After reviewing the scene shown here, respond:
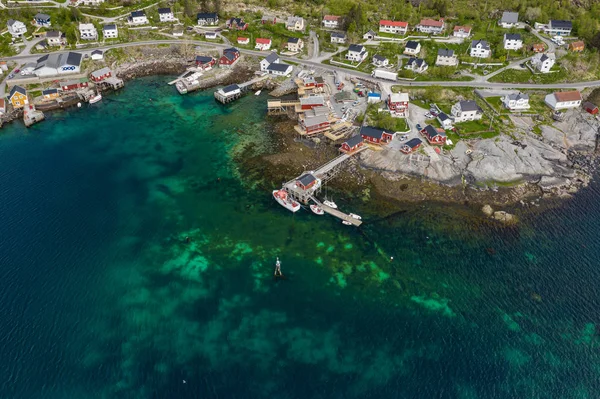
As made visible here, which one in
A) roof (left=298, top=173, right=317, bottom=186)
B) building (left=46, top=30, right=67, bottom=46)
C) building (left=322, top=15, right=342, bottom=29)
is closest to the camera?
roof (left=298, top=173, right=317, bottom=186)

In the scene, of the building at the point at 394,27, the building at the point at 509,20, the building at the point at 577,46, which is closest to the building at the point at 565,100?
the building at the point at 577,46

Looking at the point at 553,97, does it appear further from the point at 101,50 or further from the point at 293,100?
the point at 101,50

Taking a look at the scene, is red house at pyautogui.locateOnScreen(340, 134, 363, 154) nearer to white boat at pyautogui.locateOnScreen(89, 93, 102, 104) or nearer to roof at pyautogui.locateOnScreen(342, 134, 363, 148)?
roof at pyautogui.locateOnScreen(342, 134, 363, 148)

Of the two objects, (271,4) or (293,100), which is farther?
(271,4)

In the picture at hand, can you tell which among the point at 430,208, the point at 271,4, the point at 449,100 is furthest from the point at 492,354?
the point at 271,4

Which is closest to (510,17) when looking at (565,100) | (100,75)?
(565,100)

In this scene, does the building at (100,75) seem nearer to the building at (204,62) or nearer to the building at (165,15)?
→ the building at (204,62)

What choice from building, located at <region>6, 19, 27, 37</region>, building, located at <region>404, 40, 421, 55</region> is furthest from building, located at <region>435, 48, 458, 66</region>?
building, located at <region>6, 19, 27, 37</region>
